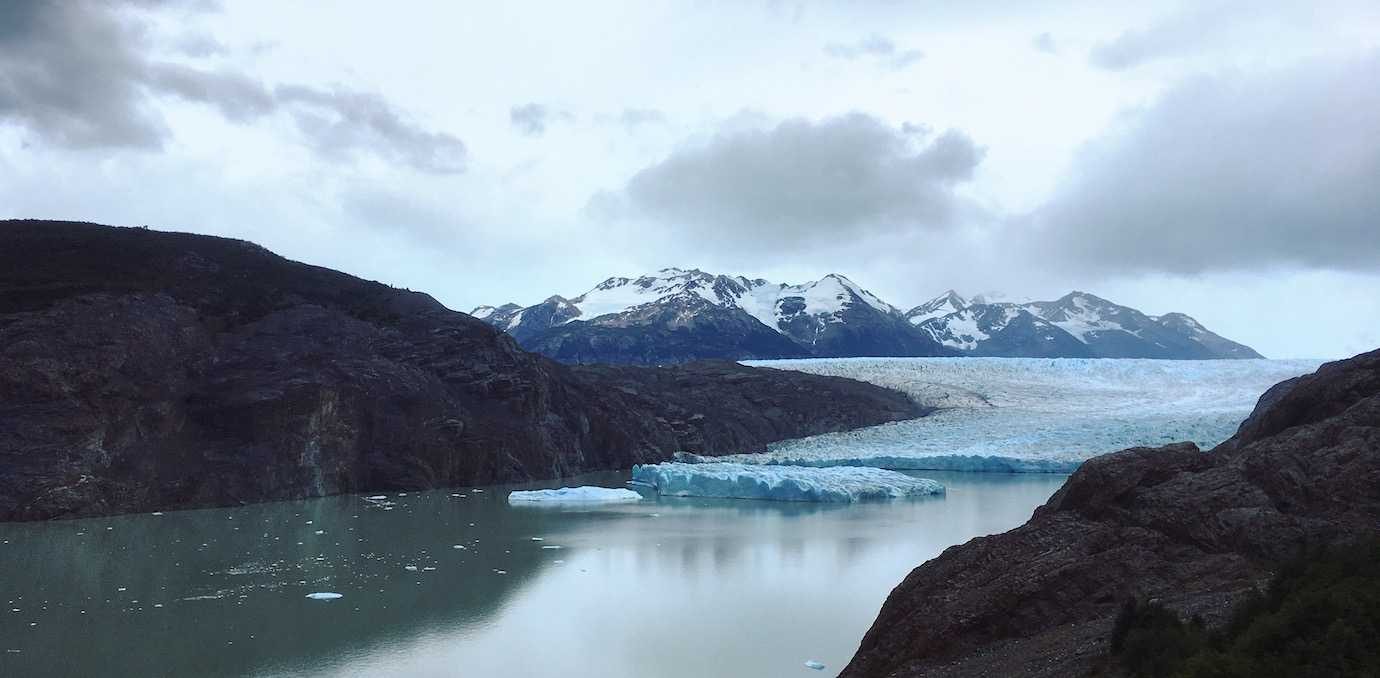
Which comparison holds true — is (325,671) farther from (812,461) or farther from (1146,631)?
(812,461)

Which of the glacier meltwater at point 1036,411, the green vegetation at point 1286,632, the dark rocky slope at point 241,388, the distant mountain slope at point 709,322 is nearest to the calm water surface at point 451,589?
the dark rocky slope at point 241,388

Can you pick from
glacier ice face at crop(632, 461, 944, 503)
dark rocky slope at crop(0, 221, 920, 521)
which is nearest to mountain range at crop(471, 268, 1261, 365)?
dark rocky slope at crop(0, 221, 920, 521)

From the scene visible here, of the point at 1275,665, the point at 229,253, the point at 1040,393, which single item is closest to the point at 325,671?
the point at 1275,665

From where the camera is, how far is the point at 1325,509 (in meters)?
8.80

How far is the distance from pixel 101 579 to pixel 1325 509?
1661 centimetres

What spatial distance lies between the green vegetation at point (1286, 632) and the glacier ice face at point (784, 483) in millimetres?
25039

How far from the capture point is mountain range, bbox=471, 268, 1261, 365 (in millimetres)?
109625

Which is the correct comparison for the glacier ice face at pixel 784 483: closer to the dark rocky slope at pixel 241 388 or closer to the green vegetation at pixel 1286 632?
the dark rocky slope at pixel 241 388

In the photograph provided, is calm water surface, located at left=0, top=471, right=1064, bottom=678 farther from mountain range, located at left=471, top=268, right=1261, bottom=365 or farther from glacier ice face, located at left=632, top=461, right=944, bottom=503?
mountain range, located at left=471, top=268, right=1261, bottom=365

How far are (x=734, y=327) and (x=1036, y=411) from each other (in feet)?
216

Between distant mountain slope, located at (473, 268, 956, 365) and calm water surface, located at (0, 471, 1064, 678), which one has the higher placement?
distant mountain slope, located at (473, 268, 956, 365)

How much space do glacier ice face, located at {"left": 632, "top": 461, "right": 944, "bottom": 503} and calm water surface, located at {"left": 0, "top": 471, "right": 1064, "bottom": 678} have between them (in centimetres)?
405

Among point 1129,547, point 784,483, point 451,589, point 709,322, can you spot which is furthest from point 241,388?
point 709,322

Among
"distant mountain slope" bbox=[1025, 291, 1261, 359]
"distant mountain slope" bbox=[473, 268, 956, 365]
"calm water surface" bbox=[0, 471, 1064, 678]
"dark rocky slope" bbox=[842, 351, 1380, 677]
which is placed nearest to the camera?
"dark rocky slope" bbox=[842, 351, 1380, 677]
